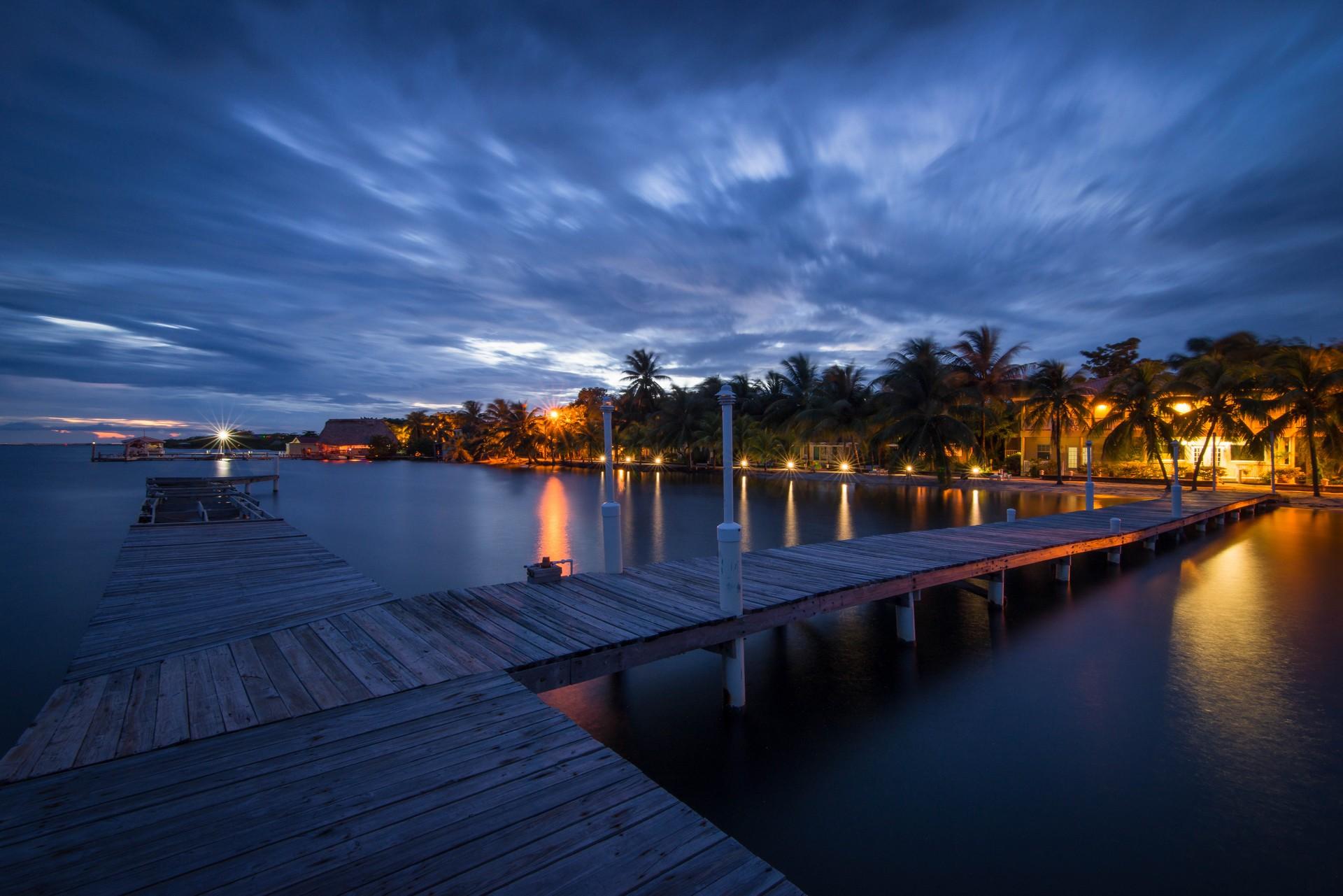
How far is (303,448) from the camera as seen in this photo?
345 feet

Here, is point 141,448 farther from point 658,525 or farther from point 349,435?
point 658,525

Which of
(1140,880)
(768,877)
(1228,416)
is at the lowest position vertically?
(1140,880)

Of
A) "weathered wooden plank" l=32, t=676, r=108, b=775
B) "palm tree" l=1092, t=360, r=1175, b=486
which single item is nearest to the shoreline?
"palm tree" l=1092, t=360, r=1175, b=486

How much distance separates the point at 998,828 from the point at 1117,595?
28.6ft

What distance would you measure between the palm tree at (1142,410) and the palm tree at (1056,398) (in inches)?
48.1

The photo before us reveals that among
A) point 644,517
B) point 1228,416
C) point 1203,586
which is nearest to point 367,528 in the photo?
point 644,517

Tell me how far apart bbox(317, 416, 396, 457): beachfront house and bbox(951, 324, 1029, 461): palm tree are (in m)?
83.9

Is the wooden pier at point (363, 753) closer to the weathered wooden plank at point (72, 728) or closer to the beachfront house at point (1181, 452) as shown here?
the weathered wooden plank at point (72, 728)

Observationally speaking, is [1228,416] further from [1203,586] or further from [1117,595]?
[1117,595]

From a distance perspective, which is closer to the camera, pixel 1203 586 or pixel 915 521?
pixel 1203 586

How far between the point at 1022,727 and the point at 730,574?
3.51 meters

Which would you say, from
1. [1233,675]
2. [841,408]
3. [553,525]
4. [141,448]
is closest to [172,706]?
[1233,675]

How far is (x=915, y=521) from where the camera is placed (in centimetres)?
2041

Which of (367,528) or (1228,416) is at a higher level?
(1228,416)
